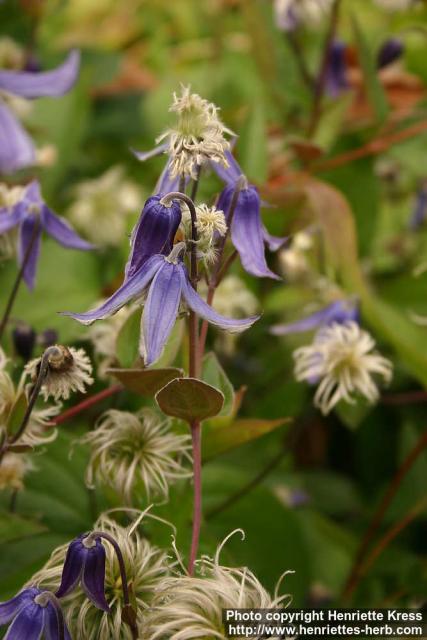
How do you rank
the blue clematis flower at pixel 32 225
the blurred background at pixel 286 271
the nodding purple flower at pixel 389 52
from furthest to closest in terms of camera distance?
1. the nodding purple flower at pixel 389 52
2. the blurred background at pixel 286 271
3. the blue clematis flower at pixel 32 225

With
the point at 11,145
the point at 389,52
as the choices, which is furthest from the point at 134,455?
the point at 389,52

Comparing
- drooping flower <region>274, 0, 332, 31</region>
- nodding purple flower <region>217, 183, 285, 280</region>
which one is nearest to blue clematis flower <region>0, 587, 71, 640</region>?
nodding purple flower <region>217, 183, 285, 280</region>

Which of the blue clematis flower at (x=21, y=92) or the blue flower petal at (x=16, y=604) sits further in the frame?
the blue clematis flower at (x=21, y=92)

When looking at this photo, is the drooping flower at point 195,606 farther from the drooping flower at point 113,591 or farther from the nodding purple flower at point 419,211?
the nodding purple flower at point 419,211

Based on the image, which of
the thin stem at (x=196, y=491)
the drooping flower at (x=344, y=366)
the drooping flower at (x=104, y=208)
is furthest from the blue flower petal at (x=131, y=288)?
the drooping flower at (x=104, y=208)

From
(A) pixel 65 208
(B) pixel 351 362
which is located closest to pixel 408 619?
(B) pixel 351 362

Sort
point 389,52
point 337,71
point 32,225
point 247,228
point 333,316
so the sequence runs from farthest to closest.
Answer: point 337,71, point 389,52, point 333,316, point 32,225, point 247,228

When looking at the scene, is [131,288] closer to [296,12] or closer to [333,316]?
[333,316]
